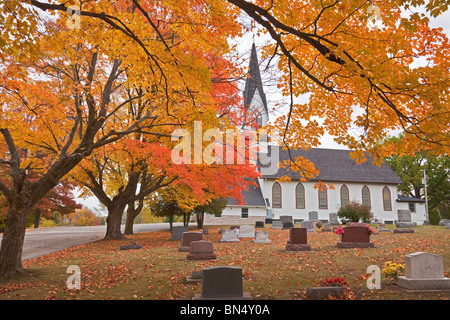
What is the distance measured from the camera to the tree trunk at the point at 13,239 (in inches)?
363

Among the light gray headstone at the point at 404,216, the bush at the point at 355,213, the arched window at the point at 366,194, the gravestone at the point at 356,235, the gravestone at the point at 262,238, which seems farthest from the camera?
the arched window at the point at 366,194

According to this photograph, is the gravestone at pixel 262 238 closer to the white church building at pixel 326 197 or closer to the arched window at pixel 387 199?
the white church building at pixel 326 197

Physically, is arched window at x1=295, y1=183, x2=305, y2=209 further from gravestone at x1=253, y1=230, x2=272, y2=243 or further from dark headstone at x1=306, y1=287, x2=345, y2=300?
dark headstone at x1=306, y1=287, x2=345, y2=300

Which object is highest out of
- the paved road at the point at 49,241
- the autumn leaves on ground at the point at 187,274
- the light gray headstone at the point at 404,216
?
the light gray headstone at the point at 404,216

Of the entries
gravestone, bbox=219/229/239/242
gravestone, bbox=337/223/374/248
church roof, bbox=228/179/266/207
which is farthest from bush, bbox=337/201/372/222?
gravestone, bbox=337/223/374/248

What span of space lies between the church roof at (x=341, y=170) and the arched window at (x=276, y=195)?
1.56 meters

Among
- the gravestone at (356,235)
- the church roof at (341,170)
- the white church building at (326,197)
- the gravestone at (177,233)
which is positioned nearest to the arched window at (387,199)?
the white church building at (326,197)

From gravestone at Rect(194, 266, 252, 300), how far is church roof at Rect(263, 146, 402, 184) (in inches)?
1464

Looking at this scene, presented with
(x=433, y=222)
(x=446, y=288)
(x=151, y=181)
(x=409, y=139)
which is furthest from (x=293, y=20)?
(x=433, y=222)

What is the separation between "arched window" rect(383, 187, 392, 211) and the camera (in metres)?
45.0

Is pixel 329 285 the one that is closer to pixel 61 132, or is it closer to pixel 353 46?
pixel 353 46

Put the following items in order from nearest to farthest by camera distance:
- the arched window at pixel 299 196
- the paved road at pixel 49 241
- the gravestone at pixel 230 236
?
the paved road at pixel 49 241 → the gravestone at pixel 230 236 → the arched window at pixel 299 196

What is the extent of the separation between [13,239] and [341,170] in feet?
143

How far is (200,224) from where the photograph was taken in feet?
108
